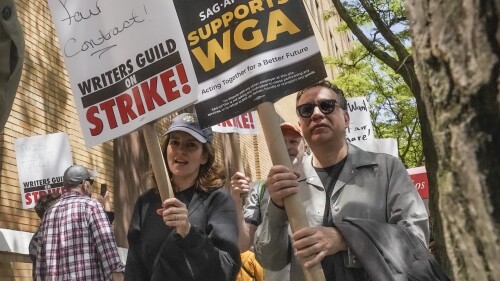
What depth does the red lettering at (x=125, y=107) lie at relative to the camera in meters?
4.27

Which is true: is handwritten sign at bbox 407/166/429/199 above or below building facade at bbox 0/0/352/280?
below

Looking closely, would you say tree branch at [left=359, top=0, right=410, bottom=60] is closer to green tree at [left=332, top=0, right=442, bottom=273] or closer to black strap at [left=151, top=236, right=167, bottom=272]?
green tree at [left=332, top=0, right=442, bottom=273]

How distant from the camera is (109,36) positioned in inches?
175

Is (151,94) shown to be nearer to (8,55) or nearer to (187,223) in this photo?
(187,223)

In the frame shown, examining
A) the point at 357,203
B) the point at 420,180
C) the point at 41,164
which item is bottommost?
the point at 357,203

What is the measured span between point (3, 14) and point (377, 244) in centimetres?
168

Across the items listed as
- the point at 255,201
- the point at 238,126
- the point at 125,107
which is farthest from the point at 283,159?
the point at 238,126

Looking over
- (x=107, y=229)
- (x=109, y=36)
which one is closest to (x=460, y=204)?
(x=109, y=36)

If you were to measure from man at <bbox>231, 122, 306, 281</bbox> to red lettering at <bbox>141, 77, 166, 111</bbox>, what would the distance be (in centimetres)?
73

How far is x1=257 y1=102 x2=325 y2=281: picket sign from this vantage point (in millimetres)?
3230

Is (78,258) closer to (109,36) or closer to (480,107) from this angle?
(109,36)

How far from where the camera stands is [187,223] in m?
3.79

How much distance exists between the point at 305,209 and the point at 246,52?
85 cm

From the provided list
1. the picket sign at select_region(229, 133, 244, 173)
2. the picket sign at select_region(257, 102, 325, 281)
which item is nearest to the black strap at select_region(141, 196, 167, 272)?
the picket sign at select_region(257, 102, 325, 281)
